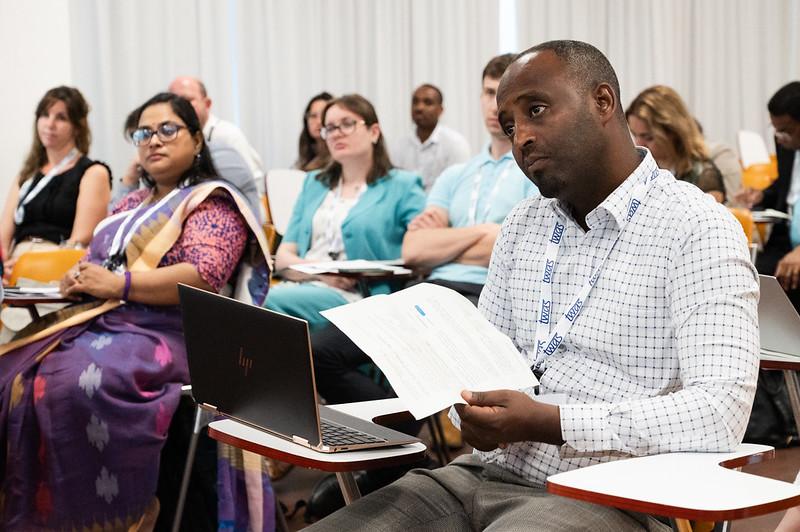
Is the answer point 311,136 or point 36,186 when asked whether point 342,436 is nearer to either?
point 36,186

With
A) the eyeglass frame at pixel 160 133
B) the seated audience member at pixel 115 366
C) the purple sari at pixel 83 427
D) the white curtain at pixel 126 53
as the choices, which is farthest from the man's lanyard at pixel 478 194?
the white curtain at pixel 126 53

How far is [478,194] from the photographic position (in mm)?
3711

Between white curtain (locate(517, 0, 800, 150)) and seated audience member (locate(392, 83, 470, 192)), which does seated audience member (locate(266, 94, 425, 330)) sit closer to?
seated audience member (locate(392, 83, 470, 192))

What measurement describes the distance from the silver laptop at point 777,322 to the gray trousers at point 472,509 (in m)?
0.68

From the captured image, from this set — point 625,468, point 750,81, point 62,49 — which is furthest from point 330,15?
point 625,468

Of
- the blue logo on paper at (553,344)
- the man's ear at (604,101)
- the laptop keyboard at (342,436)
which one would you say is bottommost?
the laptop keyboard at (342,436)

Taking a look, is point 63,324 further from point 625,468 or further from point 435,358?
point 625,468

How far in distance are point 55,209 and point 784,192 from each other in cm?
367

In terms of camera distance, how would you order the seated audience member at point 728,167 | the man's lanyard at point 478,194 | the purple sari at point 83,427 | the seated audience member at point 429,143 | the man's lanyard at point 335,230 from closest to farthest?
1. the purple sari at point 83,427
2. the man's lanyard at point 478,194
3. the man's lanyard at point 335,230
4. the seated audience member at point 728,167
5. the seated audience member at point 429,143

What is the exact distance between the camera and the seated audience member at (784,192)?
12.9 feet

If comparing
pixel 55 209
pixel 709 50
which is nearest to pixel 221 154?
pixel 55 209

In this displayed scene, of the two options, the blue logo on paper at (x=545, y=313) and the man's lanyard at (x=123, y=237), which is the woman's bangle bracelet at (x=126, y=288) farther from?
the blue logo on paper at (x=545, y=313)

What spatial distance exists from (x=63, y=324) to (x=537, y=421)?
1.86m

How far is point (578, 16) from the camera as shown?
876 cm
